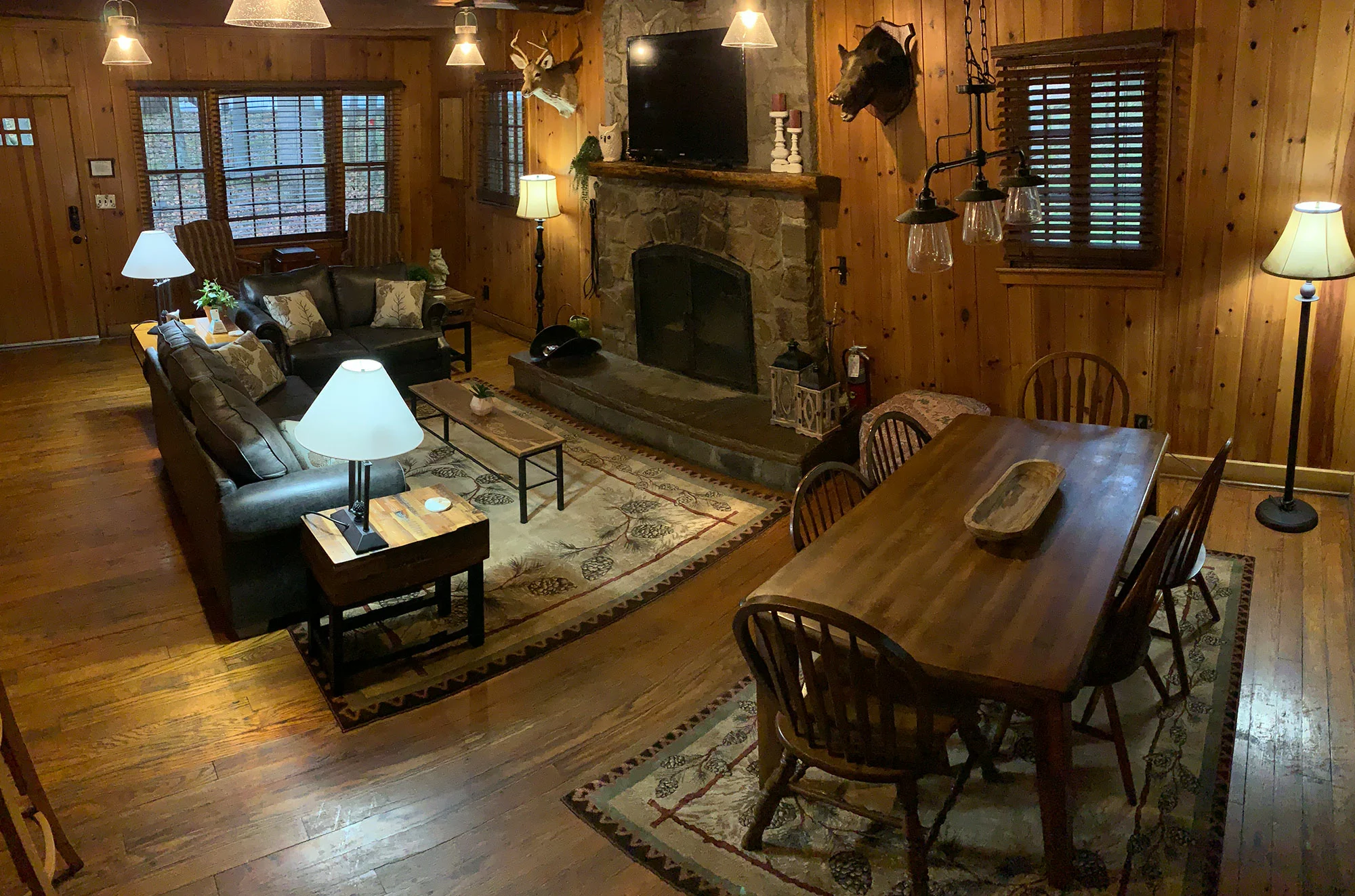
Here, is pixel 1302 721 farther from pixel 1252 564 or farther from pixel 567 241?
pixel 567 241

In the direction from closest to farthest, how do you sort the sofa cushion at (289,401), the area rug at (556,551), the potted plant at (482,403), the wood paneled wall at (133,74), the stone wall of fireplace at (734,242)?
1. the area rug at (556,551)
2. the potted plant at (482,403)
3. the sofa cushion at (289,401)
4. the stone wall of fireplace at (734,242)
5. the wood paneled wall at (133,74)

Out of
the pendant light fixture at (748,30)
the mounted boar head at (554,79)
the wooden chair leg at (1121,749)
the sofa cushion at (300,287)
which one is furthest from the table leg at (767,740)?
the mounted boar head at (554,79)

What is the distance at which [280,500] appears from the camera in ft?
13.5

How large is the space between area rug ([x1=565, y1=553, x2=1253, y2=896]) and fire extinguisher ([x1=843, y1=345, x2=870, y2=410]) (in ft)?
8.51

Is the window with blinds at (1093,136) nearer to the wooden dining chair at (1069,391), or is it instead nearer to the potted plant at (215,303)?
the wooden dining chair at (1069,391)

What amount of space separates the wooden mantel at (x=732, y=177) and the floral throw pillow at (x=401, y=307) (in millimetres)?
1504

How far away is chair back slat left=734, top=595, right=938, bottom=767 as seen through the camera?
96.7 inches

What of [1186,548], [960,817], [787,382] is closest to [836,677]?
[960,817]

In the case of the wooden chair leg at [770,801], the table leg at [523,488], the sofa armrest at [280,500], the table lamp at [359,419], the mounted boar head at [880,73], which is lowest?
the wooden chair leg at [770,801]

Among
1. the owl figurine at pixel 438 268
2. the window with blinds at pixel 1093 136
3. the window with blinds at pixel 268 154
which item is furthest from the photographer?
the window with blinds at pixel 268 154

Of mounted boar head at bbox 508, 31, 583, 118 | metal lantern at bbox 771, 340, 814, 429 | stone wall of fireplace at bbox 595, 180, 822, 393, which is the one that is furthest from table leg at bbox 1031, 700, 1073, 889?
mounted boar head at bbox 508, 31, 583, 118

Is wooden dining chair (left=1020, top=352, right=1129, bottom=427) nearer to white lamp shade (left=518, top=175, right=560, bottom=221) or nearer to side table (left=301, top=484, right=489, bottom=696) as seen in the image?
side table (left=301, top=484, right=489, bottom=696)

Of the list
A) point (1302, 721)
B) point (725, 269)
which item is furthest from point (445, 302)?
point (1302, 721)

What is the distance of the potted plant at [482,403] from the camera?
5637 mm
